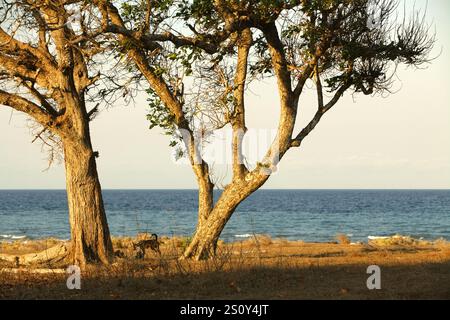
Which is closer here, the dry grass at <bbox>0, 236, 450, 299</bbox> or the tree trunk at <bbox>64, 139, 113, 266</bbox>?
the dry grass at <bbox>0, 236, 450, 299</bbox>

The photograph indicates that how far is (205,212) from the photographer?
2017 cm

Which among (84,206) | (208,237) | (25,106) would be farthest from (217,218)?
(25,106)

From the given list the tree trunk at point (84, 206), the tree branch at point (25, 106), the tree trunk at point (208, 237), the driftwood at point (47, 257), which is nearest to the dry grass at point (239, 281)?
the tree trunk at point (208, 237)

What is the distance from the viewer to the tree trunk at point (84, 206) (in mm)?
19094

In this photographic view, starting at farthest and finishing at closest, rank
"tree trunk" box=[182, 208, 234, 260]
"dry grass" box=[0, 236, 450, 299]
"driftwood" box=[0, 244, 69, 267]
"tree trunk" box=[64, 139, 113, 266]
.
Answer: "driftwood" box=[0, 244, 69, 267]
"tree trunk" box=[182, 208, 234, 260]
"tree trunk" box=[64, 139, 113, 266]
"dry grass" box=[0, 236, 450, 299]

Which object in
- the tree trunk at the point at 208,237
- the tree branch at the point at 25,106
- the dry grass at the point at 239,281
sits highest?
the tree branch at the point at 25,106

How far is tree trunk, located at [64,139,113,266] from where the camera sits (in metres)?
19.1

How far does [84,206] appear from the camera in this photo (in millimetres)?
19172

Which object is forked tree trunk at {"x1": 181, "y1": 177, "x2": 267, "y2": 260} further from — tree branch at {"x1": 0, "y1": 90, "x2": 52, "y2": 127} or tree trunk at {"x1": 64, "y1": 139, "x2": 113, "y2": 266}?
tree branch at {"x1": 0, "y1": 90, "x2": 52, "y2": 127}

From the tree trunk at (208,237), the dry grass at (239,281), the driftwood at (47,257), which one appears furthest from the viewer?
the driftwood at (47,257)

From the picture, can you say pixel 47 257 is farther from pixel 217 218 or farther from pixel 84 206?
pixel 217 218

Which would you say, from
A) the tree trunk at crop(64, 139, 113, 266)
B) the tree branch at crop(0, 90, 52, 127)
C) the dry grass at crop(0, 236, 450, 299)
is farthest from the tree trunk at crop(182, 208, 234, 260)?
the tree branch at crop(0, 90, 52, 127)

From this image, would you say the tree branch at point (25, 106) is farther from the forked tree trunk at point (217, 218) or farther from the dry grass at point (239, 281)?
the forked tree trunk at point (217, 218)

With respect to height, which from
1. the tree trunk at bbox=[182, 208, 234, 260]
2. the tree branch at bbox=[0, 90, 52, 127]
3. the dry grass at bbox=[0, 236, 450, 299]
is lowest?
the dry grass at bbox=[0, 236, 450, 299]
